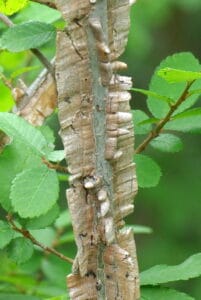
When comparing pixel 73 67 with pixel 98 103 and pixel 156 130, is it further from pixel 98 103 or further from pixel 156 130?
pixel 156 130

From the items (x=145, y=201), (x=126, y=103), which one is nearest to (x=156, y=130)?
(x=126, y=103)

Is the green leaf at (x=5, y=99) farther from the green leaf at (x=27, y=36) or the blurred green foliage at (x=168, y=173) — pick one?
the blurred green foliage at (x=168, y=173)

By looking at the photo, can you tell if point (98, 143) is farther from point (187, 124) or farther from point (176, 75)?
point (187, 124)

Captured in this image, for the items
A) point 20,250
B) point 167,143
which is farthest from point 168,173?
point 20,250

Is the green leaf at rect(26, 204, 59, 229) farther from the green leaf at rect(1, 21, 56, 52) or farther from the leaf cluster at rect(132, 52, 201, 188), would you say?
the green leaf at rect(1, 21, 56, 52)

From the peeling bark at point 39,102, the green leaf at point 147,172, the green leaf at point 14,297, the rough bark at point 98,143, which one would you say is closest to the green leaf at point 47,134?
the peeling bark at point 39,102

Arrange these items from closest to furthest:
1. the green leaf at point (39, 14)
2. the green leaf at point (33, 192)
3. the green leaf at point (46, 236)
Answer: the green leaf at point (33, 192)
the green leaf at point (39, 14)
the green leaf at point (46, 236)
